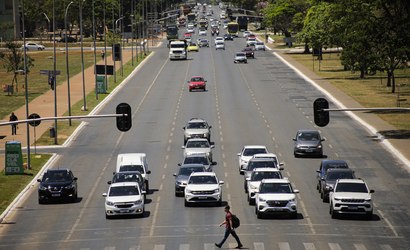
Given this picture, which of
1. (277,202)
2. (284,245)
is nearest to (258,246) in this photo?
(284,245)

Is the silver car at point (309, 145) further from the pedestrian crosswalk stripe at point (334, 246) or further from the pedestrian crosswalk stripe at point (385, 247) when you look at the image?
the pedestrian crosswalk stripe at point (385, 247)

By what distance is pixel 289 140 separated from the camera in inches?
3056

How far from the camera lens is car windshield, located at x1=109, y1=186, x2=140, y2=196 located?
49.7 m

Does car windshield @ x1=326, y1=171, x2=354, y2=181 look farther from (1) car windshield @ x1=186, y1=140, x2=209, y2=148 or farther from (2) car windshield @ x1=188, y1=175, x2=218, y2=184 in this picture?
(1) car windshield @ x1=186, y1=140, x2=209, y2=148

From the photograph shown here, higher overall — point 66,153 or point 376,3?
point 376,3

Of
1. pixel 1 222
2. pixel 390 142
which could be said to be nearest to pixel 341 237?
pixel 1 222

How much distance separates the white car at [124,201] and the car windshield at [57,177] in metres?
5.66

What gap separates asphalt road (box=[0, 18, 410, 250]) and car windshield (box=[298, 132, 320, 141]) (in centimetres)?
121

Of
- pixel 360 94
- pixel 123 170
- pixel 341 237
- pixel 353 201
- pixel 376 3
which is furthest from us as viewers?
pixel 360 94

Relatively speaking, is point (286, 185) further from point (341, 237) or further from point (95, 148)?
point (95, 148)

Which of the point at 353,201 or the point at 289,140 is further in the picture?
the point at 289,140

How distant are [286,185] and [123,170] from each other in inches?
450

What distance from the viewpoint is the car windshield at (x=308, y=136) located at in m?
69.1

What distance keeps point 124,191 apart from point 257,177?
6.95m
